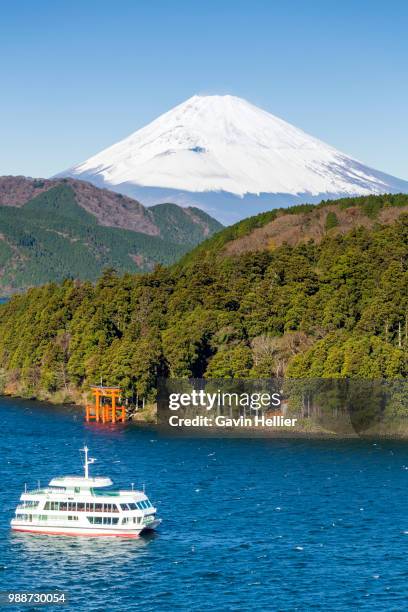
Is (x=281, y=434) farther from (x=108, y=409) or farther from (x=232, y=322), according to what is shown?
(x=232, y=322)

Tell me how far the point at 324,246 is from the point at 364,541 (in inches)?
3999

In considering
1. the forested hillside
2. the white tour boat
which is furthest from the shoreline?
the white tour boat

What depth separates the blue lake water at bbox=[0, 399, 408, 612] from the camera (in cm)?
7106

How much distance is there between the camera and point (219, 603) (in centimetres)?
6931

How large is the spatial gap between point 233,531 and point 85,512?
397 inches

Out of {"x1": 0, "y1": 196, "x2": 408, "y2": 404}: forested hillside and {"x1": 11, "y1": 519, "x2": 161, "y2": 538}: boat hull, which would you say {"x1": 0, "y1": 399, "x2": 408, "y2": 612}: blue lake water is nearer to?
{"x1": 11, "y1": 519, "x2": 161, "y2": 538}: boat hull

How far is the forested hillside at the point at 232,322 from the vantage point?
142m

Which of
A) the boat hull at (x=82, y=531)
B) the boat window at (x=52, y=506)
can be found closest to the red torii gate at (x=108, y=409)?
the boat window at (x=52, y=506)

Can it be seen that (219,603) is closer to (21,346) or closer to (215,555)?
(215,555)

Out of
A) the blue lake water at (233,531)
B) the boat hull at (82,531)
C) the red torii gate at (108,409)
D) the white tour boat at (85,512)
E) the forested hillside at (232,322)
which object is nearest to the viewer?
the blue lake water at (233,531)

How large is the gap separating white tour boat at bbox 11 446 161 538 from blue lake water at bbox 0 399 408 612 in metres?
1.21

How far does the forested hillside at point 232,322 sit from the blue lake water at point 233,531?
17554 mm

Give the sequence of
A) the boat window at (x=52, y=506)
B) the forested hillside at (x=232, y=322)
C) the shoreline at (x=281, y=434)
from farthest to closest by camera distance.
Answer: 1. the forested hillside at (x=232, y=322)
2. the shoreline at (x=281, y=434)
3. the boat window at (x=52, y=506)

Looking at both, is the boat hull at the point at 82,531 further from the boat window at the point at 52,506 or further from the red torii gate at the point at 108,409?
the red torii gate at the point at 108,409
